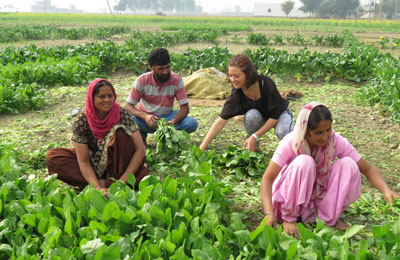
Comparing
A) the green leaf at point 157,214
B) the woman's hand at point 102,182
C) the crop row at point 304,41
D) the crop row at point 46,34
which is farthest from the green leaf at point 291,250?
the crop row at point 46,34

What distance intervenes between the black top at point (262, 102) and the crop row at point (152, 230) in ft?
3.78

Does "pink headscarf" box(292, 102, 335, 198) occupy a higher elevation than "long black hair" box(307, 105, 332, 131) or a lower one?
lower

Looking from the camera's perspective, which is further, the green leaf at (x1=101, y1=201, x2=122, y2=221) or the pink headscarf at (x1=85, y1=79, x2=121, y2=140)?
the pink headscarf at (x1=85, y1=79, x2=121, y2=140)

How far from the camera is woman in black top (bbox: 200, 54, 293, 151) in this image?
3877 millimetres

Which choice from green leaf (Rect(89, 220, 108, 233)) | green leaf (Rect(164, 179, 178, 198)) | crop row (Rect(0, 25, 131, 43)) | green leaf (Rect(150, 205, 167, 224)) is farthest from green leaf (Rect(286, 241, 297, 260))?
crop row (Rect(0, 25, 131, 43))

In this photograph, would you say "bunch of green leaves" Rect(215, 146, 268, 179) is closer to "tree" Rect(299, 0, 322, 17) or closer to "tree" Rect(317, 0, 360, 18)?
"tree" Rect(317, 0, 360, 18)

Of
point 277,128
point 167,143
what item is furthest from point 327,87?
point 167,143

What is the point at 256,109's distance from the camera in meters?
4.18

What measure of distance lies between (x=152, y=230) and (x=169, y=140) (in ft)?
5.58

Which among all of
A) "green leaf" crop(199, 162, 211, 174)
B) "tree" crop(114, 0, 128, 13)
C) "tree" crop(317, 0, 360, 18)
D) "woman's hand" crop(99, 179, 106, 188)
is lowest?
"woman's hand" crop(99, 179, 106, 188)

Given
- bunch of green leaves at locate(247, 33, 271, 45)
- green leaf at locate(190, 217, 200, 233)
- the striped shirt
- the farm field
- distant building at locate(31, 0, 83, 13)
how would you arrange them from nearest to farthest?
the farm field
green leaf at locate(190, 217, 200, 233)
the striped shirt
bunch of green leaves at locate(247, 33, 271, 45)
distant building at locate(31, 0, 83, 13)

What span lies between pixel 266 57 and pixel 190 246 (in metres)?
7.87

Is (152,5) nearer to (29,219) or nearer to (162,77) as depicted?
(162,77)

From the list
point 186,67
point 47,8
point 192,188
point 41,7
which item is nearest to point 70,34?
point 186,67
